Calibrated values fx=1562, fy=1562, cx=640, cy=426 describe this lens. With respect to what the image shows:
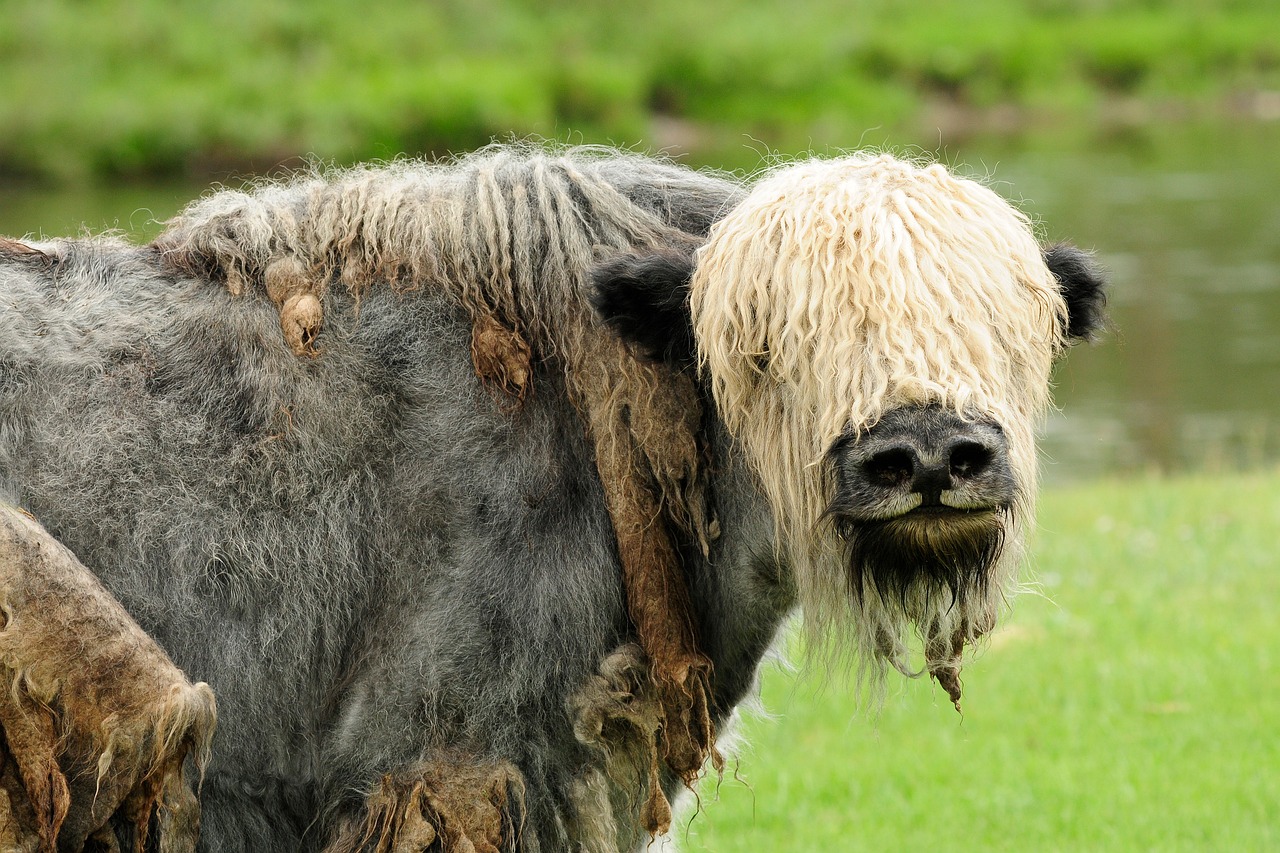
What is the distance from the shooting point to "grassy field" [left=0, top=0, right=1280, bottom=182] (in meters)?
34.2

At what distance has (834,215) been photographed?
3.39 metres

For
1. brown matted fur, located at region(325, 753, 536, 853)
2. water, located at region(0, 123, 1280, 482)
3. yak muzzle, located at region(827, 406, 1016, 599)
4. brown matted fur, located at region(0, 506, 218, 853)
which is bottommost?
water, located at region(0, 123, 1280, 482)

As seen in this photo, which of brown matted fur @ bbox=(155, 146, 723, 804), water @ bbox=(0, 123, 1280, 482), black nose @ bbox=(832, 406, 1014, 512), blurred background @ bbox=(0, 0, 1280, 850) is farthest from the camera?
water @ bbox=(0, 123, 1280, 482)

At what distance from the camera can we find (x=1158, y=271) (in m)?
22.6

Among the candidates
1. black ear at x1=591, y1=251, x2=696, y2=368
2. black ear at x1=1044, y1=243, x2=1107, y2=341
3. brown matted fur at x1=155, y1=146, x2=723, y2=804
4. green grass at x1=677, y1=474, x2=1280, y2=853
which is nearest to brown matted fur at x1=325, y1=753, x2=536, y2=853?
brown matted fur at x1=155, y1=146, x2=723, y2=804

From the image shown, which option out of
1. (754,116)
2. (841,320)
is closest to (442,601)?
(841,320)

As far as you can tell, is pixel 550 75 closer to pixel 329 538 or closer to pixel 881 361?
pixel 329 538

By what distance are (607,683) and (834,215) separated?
3.85ft

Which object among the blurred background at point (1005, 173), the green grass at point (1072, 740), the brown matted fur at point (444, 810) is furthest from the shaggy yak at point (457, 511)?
the green grass at point (1072, 740)

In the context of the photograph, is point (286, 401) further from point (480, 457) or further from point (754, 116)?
point (754, 116)

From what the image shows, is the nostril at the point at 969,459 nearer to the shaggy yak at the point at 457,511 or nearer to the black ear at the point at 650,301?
the shaggy yak at the point at 457,511

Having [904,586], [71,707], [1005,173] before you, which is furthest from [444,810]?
[1005,173]

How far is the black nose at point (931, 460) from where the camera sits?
3.09 metres

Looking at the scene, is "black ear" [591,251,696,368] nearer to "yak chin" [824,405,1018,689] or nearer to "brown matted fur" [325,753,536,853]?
"yak chin" [824,405,1018,689]
